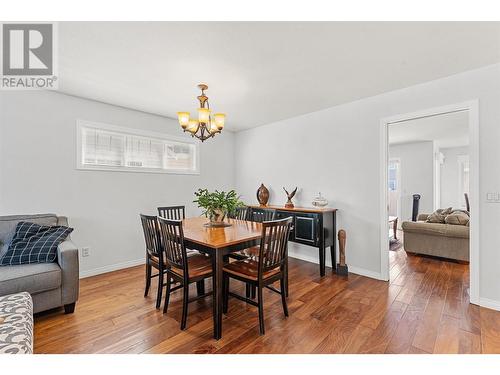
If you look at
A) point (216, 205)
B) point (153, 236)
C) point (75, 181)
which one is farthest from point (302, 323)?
point (75, 181)

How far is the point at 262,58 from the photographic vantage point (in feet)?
7.16

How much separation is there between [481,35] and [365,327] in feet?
8.37

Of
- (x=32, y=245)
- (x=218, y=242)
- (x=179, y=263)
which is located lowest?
(x=179, y=263)

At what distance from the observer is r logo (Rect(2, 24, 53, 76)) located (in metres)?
1.82

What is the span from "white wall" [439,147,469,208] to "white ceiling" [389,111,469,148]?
736mm

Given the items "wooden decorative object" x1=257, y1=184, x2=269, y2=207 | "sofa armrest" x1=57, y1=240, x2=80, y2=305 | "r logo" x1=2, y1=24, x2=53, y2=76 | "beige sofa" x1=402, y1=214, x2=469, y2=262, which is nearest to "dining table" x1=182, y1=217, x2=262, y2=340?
"sofa armrest" x1=57, y1=240, x2=80, y2=305

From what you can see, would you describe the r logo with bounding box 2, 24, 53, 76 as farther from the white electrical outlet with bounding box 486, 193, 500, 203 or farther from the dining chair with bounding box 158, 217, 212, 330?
the white electrical outlet with bounding box 486, 193, 500, 203

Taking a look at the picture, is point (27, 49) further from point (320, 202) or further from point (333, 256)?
point (333, 256)

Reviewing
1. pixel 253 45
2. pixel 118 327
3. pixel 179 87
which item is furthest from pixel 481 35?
pixel 118 327

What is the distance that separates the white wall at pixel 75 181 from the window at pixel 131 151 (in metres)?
0.10

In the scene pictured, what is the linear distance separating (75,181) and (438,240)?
544cm

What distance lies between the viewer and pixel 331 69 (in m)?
2.42

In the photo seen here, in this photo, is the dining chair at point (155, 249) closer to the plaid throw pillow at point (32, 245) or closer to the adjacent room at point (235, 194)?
the adjacent room at point (235, 194)

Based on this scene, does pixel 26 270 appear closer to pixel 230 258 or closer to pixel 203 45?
pixel 230 258
